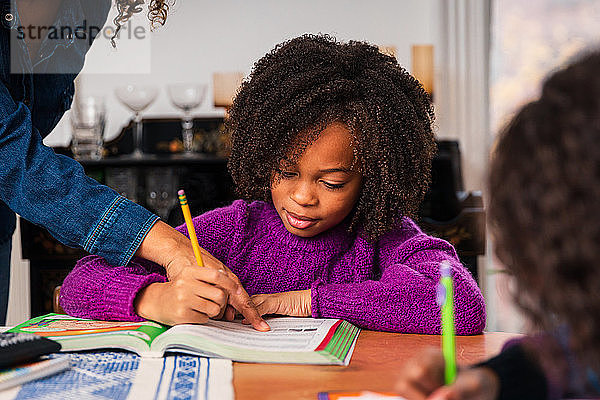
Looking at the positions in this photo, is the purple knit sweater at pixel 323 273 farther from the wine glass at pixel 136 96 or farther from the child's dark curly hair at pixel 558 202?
the wine glass at pixel 136 96

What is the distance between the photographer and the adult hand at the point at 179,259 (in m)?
1.01

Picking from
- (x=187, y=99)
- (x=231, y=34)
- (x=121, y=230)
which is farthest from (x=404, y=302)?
(x=231, y=34)

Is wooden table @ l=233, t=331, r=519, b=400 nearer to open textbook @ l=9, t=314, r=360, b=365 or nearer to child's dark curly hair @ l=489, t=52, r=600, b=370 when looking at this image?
open textbook @ l=9, t=314, r=360, b=365

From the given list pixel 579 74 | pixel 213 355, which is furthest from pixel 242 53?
pixel 579 74

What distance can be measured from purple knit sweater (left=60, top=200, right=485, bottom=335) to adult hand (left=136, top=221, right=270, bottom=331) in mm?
43

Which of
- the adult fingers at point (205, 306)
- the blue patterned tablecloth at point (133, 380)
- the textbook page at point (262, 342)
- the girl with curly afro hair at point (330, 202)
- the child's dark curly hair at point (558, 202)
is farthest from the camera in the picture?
the girl with curly afro hair at point (330, 202)

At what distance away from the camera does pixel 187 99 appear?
9.45 feet

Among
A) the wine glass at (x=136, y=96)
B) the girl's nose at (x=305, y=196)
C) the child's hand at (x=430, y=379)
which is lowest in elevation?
the child's hand at (x=430, y=379)

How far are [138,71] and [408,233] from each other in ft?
7.07

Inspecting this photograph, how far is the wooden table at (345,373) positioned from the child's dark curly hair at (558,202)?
0.96ft

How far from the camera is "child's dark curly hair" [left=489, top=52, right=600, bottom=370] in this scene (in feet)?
1.51

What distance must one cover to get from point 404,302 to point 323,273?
0.24 m

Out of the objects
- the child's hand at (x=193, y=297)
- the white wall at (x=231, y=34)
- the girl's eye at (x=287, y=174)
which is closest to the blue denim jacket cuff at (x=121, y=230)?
the child's hand at (x=193, y=297)

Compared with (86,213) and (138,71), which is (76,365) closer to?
(86,213)
